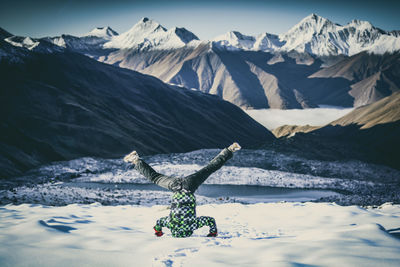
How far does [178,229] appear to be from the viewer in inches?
222

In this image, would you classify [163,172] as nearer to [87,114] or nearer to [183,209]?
[183,209]

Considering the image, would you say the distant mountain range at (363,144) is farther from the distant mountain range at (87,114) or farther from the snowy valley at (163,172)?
the distant mountain range at (87,114)

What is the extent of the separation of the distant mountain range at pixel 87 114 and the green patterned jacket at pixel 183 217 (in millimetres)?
37927

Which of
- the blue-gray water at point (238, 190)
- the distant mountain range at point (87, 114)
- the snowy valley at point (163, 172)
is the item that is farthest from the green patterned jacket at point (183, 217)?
the distant mountain range at point (87, 114)

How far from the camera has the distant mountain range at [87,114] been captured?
5465 centimetres

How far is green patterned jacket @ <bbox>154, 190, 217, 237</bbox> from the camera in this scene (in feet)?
18.1

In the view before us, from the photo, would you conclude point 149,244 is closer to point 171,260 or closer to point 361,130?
point 171,260

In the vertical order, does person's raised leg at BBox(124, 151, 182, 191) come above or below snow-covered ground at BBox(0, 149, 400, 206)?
above

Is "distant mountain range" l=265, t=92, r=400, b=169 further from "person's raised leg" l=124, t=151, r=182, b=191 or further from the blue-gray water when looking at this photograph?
"person's raised leg" l=124, t=151, r=182, b=191

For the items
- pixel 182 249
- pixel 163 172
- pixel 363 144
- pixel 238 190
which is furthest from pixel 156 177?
pixel 363 144

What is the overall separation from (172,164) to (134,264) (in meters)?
41.5

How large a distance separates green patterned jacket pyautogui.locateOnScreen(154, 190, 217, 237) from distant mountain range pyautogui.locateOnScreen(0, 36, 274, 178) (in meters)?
37.9

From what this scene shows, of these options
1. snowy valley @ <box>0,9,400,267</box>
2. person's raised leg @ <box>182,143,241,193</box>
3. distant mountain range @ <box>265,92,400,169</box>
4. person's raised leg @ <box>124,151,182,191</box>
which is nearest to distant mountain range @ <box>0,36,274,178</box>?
snowy valley @ <box>0,9,400,267</box>

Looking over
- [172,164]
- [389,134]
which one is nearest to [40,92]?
[172,164]
